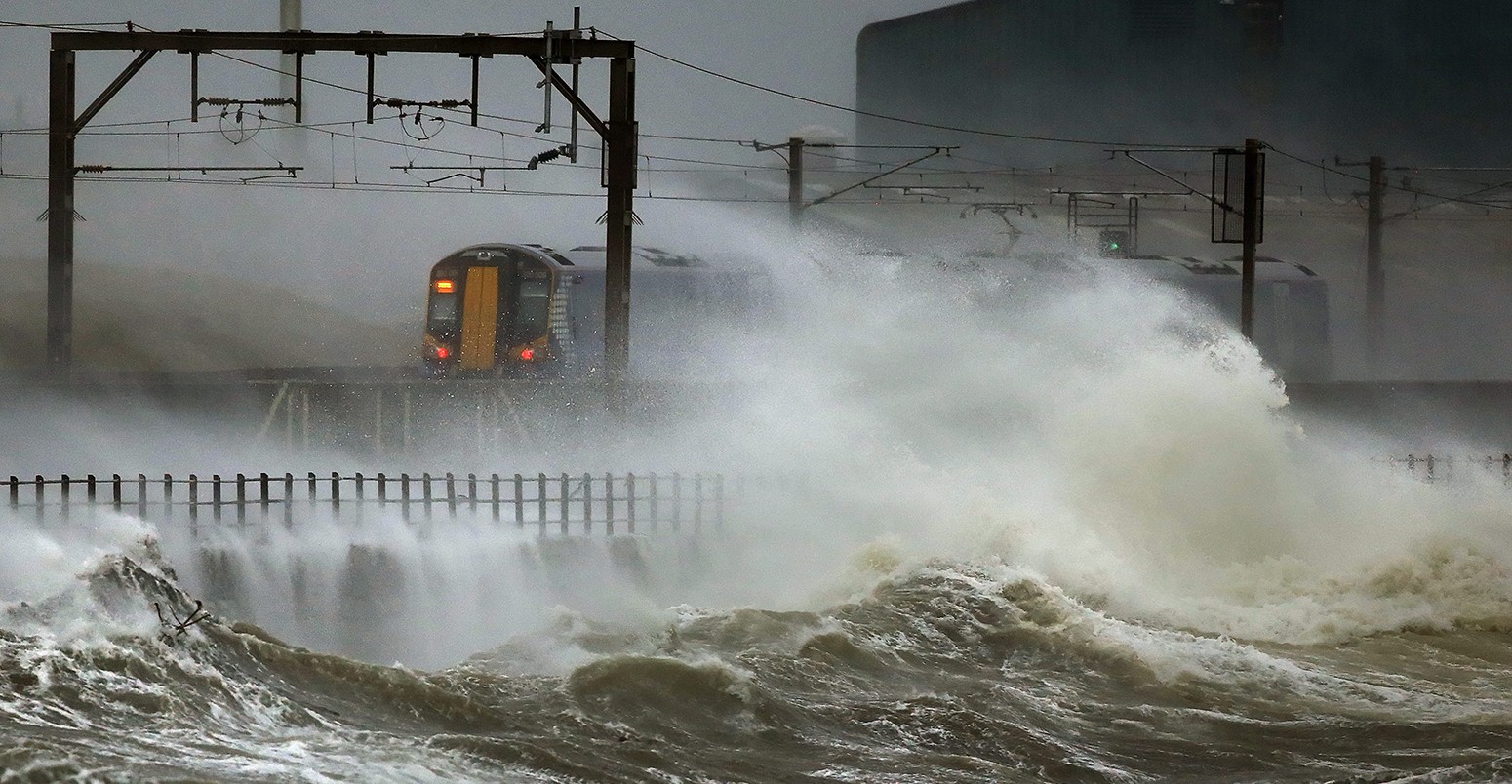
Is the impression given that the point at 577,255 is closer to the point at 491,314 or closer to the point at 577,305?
the point at 577,305

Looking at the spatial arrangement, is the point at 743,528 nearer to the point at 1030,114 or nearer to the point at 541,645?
the point at 541,645

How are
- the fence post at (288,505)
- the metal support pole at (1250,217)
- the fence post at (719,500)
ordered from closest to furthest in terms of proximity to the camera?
the fence post at (288,505)
the fence post at (719,500)
the metal support pole at (1250,217)

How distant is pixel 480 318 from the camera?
98.5 feet

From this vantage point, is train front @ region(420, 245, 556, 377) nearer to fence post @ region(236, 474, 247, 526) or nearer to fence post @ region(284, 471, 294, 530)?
fence post @ region(284, 471, 294, 530)

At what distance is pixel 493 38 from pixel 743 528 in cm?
716

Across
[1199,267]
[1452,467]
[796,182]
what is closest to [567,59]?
[796,182]

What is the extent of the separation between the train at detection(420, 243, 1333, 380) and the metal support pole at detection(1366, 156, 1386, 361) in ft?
37.3

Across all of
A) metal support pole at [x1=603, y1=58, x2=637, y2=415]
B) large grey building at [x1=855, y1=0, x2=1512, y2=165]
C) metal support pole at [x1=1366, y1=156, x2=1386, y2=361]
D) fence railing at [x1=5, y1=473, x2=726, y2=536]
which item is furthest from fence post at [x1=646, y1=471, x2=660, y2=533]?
large grey building at [x1=855, y1=0, x2=1512, y2=165]

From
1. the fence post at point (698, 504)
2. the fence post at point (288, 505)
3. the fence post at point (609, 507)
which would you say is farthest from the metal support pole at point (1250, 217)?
the fence post at point (288, 505)

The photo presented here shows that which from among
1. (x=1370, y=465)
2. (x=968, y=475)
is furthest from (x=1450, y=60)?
(x=968, y=475)

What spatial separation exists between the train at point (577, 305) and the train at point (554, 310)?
0.06 feet

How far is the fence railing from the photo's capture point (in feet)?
52.9

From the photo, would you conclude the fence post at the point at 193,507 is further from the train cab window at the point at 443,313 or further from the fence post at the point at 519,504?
the train cab window at the point at 443,313

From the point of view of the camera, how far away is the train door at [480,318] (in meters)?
29.9
